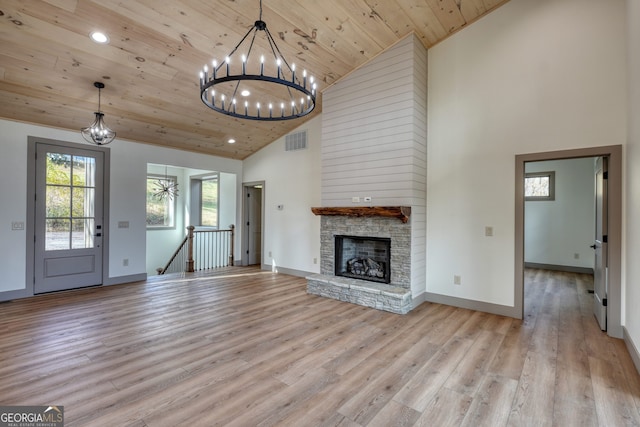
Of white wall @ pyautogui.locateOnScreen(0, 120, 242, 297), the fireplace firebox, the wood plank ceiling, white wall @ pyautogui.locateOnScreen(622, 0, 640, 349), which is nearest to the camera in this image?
white wall @ pyautogui.locateOnScreen(622, 0, 640, 349)

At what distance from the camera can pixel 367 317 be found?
4.10m

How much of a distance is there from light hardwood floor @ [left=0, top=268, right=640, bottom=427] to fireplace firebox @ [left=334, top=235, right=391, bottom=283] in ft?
2.50

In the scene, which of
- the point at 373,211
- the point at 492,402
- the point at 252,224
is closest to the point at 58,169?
the point at 252,224

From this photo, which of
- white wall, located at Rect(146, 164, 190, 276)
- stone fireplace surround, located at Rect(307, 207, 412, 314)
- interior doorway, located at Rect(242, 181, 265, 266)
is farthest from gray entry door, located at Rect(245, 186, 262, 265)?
stone fireplace surround, located at Rect(307, 207, 412, 314)

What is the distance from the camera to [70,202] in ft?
17.6

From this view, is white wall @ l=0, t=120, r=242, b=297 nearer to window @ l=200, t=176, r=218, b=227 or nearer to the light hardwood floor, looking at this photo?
the light hardwood floor

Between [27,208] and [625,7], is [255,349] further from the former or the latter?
[625,7]

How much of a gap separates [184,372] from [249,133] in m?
5.06

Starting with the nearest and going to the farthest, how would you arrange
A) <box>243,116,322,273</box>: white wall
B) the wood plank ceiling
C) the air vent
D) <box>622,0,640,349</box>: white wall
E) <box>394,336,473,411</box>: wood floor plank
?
<box>394,336,473,411</box>: wood floor plank
<box>622,0,640,349</box>: white wall
the wood plank ceiling
<box>243,116,322,273</box>: white wall
the air vent

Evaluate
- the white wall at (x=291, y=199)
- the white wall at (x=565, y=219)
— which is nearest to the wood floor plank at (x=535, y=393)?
the white wall at (x=291, y=199)

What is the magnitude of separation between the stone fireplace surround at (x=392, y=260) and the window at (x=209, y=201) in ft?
17.1

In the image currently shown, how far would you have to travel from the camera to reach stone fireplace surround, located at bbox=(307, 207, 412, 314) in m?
4.36

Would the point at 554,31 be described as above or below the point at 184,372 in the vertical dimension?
above

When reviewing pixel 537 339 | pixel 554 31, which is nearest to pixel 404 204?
pixel 537 339
